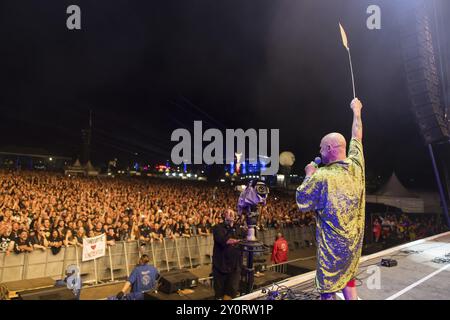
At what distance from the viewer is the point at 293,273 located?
26.8 feet

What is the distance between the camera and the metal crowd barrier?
22.5 feet

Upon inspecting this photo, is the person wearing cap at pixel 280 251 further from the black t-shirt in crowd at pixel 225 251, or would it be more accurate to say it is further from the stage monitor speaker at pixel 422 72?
the stage monitor speaker at pixel 422 72

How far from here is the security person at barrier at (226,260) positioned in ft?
15.7

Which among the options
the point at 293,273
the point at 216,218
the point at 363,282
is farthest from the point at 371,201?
the point at 363,282

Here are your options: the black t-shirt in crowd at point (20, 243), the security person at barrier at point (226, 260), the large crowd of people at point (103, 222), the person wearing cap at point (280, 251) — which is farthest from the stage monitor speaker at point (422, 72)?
the black t-shirt in crowd at point (20, 243)

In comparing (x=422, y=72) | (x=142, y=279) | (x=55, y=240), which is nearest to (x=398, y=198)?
(x=422, y=72)

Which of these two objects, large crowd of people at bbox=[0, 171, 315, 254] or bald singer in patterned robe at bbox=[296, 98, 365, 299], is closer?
bald singer in patterned robe at bbox=[296, 98, 365, 299]

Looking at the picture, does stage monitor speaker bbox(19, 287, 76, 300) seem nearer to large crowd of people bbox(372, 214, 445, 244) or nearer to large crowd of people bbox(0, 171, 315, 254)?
large crowd of people bbox(0, 171, 315, 254)

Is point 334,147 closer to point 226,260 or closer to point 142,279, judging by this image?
point 226,260

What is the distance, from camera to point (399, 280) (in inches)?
164

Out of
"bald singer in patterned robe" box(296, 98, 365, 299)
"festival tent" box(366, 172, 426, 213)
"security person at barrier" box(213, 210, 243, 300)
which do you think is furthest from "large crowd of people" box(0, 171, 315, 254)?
"festival tent" box(366, 172, 426, 213)

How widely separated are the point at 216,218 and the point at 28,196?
681 centimetres

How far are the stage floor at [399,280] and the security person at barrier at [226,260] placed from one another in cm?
91

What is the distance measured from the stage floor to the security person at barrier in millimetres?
905
